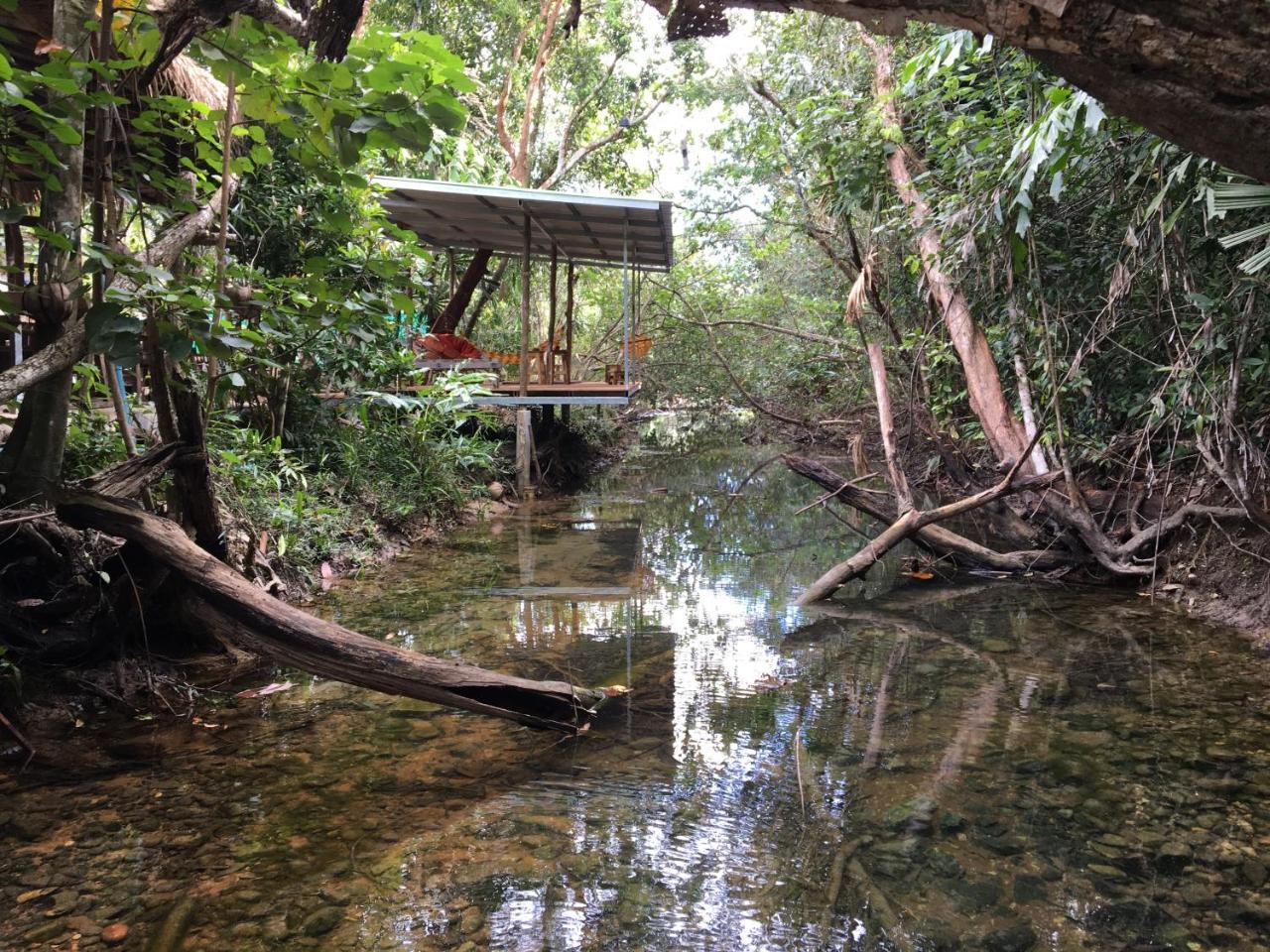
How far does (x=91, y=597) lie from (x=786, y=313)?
530 inches

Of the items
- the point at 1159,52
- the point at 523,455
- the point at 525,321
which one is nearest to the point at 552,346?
the point at 525,321

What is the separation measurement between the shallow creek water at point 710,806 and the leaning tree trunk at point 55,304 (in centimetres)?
Result: 123

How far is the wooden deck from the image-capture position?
10047mm

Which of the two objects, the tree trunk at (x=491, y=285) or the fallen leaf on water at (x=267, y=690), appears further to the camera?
the tree trunk at (x=491, y=285)

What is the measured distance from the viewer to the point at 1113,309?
6008mm

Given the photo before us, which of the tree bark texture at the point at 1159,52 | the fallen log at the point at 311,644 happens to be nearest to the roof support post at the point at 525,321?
the fallen log at the point at 311,644

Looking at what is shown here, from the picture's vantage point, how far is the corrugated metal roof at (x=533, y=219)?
888 cm

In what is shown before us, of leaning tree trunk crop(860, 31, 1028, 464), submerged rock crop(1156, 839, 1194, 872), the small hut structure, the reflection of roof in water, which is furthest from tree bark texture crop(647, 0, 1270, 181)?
the small hut structure

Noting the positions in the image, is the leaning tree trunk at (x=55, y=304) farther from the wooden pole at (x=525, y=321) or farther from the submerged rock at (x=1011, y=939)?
the wooden pole at (x=525, y=321)

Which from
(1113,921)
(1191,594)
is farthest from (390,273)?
(1191,594)

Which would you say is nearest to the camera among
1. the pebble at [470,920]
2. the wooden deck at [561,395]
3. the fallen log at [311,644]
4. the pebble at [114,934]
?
the pebble at [114,934]

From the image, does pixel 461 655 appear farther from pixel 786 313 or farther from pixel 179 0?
pixel 786 313

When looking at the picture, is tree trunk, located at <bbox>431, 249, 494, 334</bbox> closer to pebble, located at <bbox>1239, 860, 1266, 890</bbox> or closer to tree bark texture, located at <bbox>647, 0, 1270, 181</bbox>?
tree bark texture, located at <bbox>647, 0, 1270, 181</bbox>

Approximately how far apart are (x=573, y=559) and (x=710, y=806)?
4469 mm
